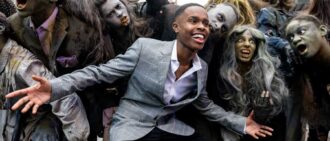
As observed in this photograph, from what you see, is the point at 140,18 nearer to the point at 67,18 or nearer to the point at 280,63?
the point at 67,18

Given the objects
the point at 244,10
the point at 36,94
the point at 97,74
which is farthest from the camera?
the point at 244,10

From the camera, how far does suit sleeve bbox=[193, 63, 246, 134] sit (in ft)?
12.1

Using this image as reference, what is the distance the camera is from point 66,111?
3.54 metres

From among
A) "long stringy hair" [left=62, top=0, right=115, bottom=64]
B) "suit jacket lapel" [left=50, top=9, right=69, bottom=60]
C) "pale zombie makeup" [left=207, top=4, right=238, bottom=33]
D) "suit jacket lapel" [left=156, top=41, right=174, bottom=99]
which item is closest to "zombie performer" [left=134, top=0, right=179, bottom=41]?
"pale zombie makeup" [left=207, top=4, right=238, bottom=33]

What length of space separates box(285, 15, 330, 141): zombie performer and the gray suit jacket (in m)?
0.59

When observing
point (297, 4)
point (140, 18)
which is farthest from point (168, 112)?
point (297, 4)

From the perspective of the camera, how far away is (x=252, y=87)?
380 cm

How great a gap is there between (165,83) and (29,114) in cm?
105

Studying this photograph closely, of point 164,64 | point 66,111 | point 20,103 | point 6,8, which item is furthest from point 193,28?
point 6,8

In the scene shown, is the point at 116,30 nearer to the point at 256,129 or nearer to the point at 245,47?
the point at 245,47

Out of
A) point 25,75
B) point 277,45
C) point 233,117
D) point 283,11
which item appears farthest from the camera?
point 283,11

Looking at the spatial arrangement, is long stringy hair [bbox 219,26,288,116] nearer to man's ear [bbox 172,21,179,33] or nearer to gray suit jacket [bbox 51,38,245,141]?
gray suit jacket [bbox 51,38,245,141]

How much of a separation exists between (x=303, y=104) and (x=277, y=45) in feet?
1.69

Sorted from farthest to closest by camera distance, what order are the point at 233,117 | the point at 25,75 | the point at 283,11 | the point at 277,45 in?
the point at 283,11, the point at 277,45, the point at 233,117, the point at 25,75
